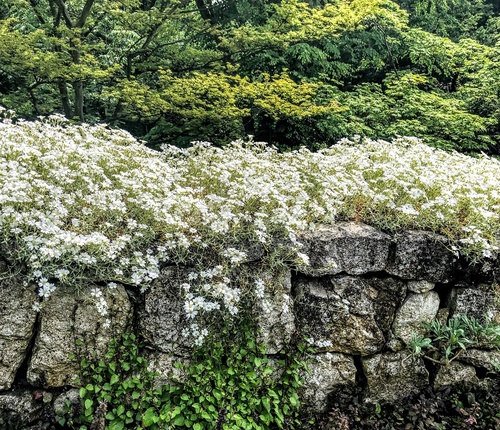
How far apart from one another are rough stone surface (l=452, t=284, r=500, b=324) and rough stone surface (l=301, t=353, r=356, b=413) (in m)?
0.96

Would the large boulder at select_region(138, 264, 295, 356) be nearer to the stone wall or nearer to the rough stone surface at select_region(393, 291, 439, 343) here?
the stone wall

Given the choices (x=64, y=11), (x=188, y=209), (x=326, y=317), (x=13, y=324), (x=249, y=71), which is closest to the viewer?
(x=13, y=324)

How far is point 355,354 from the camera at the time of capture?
304cm

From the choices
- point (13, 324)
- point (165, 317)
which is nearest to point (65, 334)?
point (13, 324)

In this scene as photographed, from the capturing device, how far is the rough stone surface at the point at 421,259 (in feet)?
10.1

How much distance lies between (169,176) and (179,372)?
139cm

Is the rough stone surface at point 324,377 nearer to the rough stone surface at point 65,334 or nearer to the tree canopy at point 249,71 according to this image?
the rough stone surface at point 65,334

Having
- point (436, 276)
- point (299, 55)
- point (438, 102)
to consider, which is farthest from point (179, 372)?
point (438, 102)

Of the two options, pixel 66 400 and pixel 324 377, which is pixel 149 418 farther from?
pixel 324 377

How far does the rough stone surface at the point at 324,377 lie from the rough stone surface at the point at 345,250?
24.6 inches

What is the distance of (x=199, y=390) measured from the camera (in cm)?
254

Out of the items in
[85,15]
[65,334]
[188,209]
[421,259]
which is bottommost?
[65,334]

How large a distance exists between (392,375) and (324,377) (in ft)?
1.75

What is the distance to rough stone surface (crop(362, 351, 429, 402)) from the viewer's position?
10.0 feet
